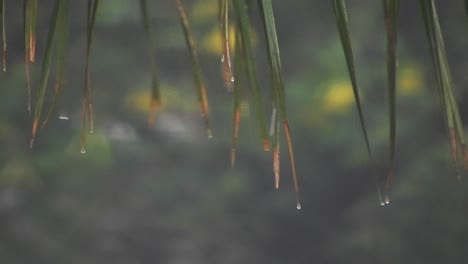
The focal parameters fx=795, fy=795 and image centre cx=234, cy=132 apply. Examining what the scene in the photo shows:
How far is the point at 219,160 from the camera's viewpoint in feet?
6.12

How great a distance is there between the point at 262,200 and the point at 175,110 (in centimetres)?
29

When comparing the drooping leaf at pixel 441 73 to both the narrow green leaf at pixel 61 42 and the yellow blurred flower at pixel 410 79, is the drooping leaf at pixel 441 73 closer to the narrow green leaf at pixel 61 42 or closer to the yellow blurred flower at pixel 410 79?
the narrow green leaf at pixel 61 42

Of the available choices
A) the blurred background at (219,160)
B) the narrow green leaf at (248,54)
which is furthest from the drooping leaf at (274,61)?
the blurred background at (219,160)

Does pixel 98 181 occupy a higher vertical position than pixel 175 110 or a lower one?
lower

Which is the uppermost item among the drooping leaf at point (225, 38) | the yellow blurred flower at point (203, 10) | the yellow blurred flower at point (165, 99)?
the yellow blurred flower at point (203, 10)

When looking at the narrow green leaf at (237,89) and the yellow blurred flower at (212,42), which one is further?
the yellow blurred flower at (212,42)

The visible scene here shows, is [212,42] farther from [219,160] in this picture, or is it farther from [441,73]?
[441,73]

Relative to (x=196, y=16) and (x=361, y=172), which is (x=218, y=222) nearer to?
(x=361, y=172)

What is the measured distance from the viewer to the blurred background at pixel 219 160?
183 cm

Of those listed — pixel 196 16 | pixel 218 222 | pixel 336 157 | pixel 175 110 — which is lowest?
pixel 218 222

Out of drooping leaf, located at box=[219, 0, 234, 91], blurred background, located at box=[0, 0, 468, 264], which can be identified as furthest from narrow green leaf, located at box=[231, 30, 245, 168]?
blurred background, located at box=[0, 0, 468, 264]

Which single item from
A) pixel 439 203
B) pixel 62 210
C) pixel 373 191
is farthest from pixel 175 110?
pixel 439 203

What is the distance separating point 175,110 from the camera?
73.1 inches

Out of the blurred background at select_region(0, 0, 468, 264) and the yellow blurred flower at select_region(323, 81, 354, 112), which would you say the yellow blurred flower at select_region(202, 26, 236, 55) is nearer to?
the blurred background at select_region(0, 0, 468, 264)
